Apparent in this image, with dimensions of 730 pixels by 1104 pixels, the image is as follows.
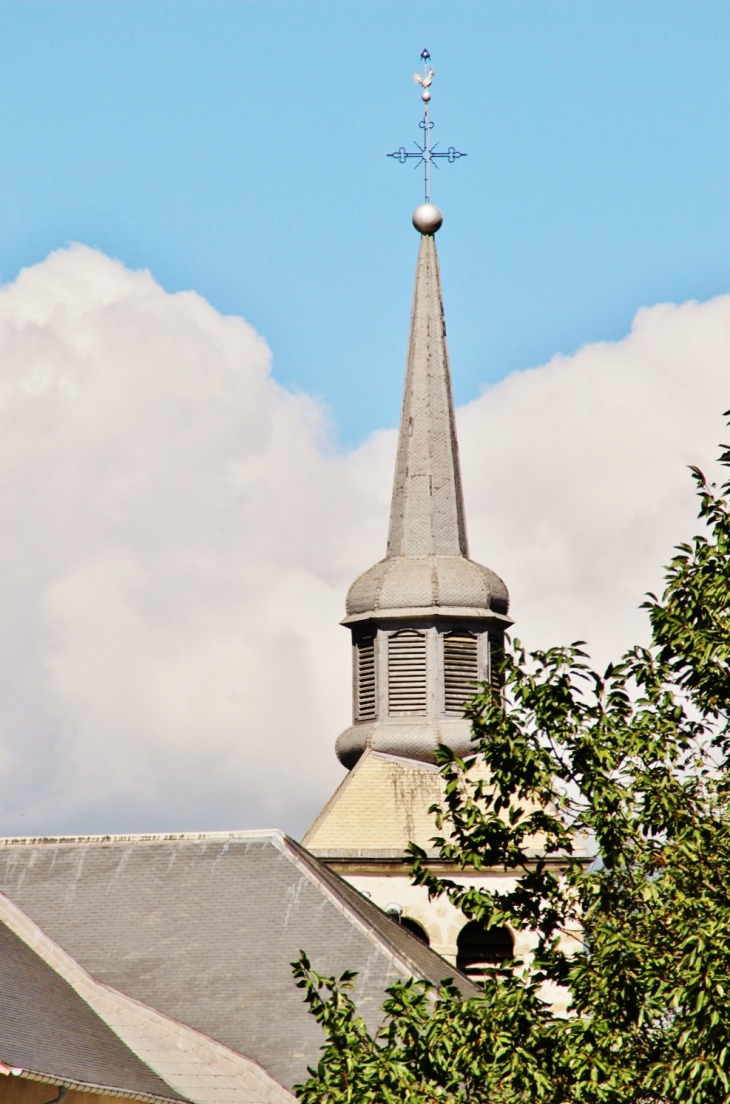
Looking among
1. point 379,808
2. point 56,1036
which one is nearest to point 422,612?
point 379,808

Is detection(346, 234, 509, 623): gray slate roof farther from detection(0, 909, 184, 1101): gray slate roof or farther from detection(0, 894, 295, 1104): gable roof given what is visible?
detection(0, 909, 184, 1101): gray slate roof

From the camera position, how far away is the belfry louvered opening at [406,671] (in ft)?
137

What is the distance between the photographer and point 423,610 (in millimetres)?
42156

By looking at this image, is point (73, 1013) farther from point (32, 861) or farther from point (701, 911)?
point (701, 911)

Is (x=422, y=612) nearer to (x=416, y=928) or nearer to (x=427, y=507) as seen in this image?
(x=427, y=507)

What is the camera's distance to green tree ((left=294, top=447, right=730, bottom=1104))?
1359 centimetres

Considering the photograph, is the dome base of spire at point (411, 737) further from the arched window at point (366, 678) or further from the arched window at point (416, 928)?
Answer: the arched window at point (416, 928)

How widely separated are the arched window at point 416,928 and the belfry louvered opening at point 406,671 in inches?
205

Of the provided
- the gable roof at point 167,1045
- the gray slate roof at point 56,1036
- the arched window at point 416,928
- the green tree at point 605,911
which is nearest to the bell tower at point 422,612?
the arched window at point 416,928

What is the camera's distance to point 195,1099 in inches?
962

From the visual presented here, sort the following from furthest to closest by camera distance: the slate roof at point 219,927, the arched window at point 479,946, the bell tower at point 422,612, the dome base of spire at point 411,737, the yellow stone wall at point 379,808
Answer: the bell tower at point 422,612, the dome base of spire at point 411,737, the yellow stone wall at point 379,808, the arched window at point 479,946, the slate roof at point 219,927

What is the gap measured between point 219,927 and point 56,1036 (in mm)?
5907

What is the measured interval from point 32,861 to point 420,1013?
60.2 feet

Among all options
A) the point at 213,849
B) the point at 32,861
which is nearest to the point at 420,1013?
the point at 213,849
